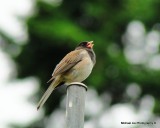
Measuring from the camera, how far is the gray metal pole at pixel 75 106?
4.39m

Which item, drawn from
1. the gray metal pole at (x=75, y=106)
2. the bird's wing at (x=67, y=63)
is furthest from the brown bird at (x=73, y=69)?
the gray metal pole at (x=75, y=106)

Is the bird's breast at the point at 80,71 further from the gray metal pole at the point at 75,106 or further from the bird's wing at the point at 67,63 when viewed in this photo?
the gray metal pole at the point at 75,106

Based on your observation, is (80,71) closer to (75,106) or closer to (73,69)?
(73,69)

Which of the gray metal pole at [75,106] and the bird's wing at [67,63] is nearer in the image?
the gray metal pole at [75,106]

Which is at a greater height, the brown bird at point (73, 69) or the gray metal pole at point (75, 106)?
the brown bird at point (73, 69)

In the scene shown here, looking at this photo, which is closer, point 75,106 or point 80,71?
point 75,106

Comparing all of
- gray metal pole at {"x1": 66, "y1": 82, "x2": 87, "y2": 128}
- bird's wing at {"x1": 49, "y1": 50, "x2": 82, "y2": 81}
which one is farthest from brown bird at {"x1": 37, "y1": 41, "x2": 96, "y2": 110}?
gray metal pole at {"x1": 66, "y1": 82, "x2": 87, "y2": 128}

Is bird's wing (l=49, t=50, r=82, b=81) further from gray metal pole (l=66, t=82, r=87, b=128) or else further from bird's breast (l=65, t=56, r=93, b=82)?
gray metal pole (l=66, t=82, r=87, b=128)

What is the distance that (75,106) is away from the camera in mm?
4520

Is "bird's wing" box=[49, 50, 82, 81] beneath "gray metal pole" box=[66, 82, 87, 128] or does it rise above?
above

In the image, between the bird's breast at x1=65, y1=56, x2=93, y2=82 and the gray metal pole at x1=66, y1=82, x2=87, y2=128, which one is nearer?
the gray metal pole at x1=66, y1=82, x2=87, y2=128

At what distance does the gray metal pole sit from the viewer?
14.4ft

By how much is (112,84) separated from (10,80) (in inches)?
62.7

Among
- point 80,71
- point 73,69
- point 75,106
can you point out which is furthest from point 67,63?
point 75,106
